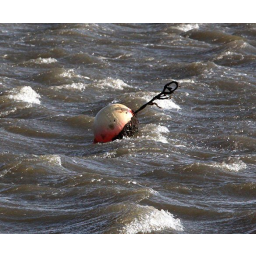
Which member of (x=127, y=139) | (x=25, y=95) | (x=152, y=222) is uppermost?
(x=25, y=95)

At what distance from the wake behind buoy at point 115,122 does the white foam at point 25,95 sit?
337 centimetres

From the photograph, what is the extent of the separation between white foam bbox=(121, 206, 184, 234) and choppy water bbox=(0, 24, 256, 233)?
0.01m

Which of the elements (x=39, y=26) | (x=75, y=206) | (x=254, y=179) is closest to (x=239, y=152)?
(x=254, y=179)

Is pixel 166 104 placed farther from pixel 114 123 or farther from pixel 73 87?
pixel 114 123

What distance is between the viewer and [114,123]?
12984 mm

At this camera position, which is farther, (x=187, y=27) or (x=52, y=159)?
(x=187, y=27)

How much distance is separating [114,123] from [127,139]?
1.73ft

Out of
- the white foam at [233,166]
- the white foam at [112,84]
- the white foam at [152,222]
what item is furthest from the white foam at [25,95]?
the white foam at [152,222]

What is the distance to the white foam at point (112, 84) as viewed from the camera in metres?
18.0

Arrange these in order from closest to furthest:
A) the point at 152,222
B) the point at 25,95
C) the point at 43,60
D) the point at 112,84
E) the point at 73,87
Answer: the point at 152,222 → the point at 25,95 → the point at 73,87 → the point at 112,84 → the point at 43,60

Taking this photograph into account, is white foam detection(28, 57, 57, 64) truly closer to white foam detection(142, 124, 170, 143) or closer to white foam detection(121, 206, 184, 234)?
white foam detection(142, 124, 170, 143)

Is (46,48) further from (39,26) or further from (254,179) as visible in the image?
(254,179)

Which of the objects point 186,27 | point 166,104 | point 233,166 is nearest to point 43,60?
point 166,104

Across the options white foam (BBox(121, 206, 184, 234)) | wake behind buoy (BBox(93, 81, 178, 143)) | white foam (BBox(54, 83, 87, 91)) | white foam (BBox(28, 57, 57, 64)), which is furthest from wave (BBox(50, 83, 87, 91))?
white foam (BBox(121, 206, 184, 234))
